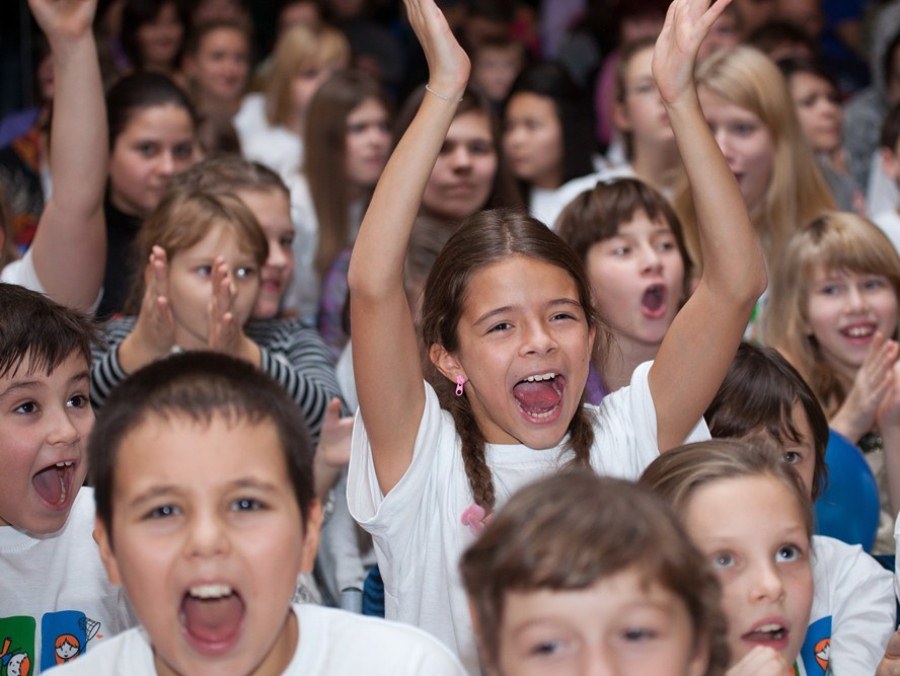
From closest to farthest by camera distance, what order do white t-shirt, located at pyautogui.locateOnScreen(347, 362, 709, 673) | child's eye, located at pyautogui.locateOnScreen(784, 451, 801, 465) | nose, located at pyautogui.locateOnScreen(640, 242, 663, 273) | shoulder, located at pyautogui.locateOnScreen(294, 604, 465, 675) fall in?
1. shoulder, located at pyautogui.locateOnScreen(294, 604, 465, 675)
2. white t-shirt, located at pyautogui.locateOnScreen(347, 362, 709, 673)
3. child's eye, located at pyautogui.locateOnScreen(784, 451, 801, 465)
4. nose, located at pyautogui.locateOnScreen(640, 242, 663, 273)

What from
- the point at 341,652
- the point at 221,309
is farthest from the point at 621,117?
the point at 341,652

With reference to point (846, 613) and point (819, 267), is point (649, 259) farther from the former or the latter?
point (846, 613)

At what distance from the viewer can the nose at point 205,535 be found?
1806mm

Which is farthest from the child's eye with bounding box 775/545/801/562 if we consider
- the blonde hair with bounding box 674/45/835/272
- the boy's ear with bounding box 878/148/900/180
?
the boy's ear with bounding box 878/148/900/180

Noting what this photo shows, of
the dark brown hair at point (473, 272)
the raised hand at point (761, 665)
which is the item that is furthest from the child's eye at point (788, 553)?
the dark brown hair at point (473, 272)

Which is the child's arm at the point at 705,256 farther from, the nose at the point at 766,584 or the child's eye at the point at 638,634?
the child's eye at the point at 638,634

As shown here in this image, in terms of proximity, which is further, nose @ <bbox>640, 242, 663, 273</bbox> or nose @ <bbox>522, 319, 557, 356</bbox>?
nose @ <bbox>640, 242, 663, 273</bbox>

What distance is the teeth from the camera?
1.82 meters

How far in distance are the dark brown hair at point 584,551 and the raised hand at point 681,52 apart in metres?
0.94

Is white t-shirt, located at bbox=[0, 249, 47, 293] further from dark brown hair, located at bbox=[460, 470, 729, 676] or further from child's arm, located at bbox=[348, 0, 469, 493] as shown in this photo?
dark brown hair, located at bbox=[460, 470, 729, 676]

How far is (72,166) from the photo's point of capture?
127 inches

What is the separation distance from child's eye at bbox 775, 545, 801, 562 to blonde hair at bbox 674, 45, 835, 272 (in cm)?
228

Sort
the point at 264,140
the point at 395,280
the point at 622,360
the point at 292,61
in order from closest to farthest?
the point at 395,280 < the point at 622,360 < the point at 264,140 < the point at 292,61

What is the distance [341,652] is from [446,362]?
85cm
